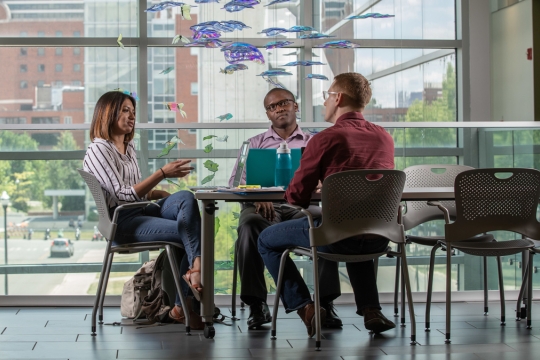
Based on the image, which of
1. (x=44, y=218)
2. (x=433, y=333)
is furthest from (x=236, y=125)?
(x=433, y=333)

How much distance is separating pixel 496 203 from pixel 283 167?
965 millimetres

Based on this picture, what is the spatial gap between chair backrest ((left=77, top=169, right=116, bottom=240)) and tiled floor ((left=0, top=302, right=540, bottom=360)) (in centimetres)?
49

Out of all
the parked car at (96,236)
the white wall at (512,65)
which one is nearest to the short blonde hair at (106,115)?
the parked car at (96,236)

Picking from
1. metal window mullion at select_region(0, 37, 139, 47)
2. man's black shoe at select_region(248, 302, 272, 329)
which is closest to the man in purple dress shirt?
man's black shoe at select_region(248, 302, 272, 329)

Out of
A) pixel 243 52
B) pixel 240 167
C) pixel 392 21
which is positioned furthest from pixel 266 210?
pixel 392 21

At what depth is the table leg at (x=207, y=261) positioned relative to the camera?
11.2 ft

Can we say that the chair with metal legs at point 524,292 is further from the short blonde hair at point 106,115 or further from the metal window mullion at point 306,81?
the metal window mullion at point 306,81

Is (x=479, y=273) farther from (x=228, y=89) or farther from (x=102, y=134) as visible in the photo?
(x=228, y=89)

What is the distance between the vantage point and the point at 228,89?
6586 mm

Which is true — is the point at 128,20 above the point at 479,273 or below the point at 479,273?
above

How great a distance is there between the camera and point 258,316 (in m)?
3.74

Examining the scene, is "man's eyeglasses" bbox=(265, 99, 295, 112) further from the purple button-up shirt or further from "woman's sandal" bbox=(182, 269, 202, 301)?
"woman's sandal" bbox=(182, 269, 202, 301)

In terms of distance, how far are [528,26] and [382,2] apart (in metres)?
1.42

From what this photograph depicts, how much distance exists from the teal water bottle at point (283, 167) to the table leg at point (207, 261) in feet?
1.07
